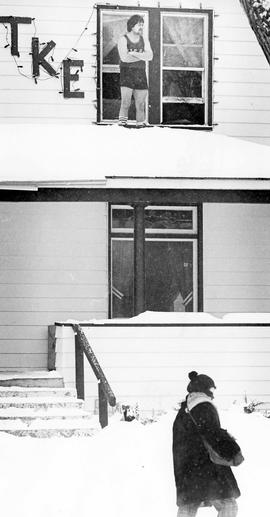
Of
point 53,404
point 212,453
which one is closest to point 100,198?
point 53,404

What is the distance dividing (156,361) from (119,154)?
308cm

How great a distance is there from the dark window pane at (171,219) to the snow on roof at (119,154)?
1.29 meters

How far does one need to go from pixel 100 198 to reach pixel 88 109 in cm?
240

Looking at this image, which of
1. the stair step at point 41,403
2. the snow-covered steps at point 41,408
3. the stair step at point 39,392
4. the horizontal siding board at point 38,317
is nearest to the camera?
the snow-covered steps at point 41,408

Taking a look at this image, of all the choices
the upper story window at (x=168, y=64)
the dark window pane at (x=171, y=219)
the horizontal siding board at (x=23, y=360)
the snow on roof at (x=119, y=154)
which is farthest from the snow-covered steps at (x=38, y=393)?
the upper story window at (x=168, y=64)

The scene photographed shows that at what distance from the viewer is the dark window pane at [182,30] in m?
15.8

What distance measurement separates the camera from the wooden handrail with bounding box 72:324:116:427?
1130cm

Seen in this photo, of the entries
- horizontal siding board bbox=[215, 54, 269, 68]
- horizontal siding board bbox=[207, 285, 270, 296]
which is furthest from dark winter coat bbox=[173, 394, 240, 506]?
horizontal siding board bbox=[215, 54, 269, 68]

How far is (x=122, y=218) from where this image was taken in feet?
51.0

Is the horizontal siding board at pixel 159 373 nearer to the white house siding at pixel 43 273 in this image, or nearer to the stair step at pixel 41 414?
the stair step at pixel 41 414

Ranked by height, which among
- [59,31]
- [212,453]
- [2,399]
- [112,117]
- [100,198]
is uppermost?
[59,31]

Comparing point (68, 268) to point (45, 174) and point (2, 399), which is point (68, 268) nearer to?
point (45, 174)

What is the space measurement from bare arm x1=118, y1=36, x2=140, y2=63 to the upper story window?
0.52 meters

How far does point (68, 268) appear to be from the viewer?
1493 cm
